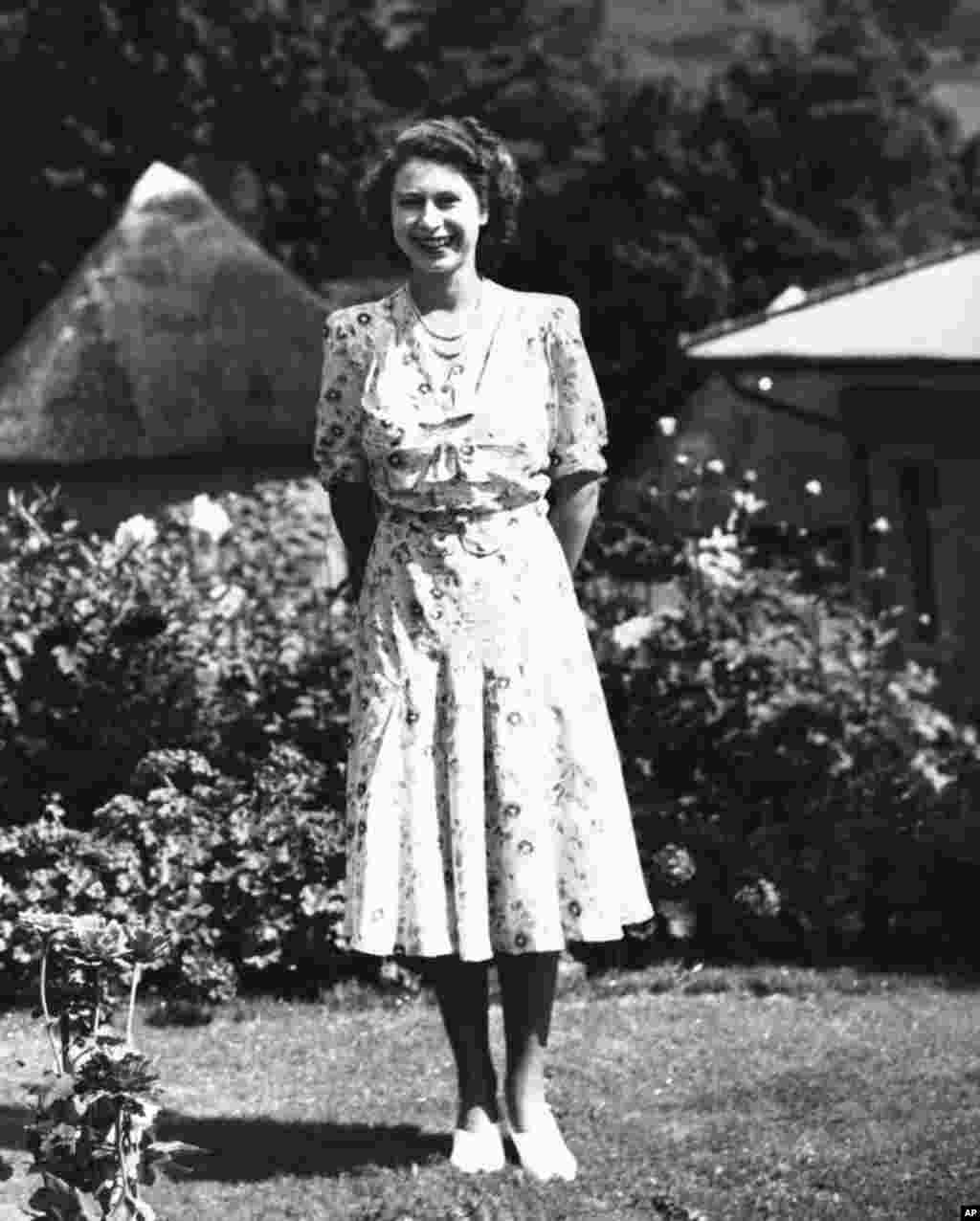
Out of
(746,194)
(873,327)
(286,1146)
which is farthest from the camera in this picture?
(746,194)

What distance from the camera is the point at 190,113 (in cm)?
2175

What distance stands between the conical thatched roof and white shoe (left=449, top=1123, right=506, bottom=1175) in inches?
289

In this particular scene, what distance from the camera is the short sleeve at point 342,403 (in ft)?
16.8

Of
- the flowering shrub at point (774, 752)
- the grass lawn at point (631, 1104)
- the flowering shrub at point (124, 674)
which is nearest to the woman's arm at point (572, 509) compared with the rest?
the grass lawn at point (631, 1104)

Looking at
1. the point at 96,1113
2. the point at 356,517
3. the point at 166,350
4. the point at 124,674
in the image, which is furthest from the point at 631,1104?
the point at 166,350

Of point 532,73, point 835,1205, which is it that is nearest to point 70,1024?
point 835,1205

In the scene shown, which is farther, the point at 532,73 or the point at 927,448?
the point at 532,73

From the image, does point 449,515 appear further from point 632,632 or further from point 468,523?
point 632,632

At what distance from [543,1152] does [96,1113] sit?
119 centimetres

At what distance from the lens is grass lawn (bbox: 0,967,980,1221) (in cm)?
505

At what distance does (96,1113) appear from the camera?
13.7 feet

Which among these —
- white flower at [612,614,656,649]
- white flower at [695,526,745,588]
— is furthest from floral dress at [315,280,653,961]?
white flower at [695,526,745,588]

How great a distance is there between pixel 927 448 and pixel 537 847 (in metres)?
5.36

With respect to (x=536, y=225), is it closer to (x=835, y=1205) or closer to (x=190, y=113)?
(x=190, y=113)
